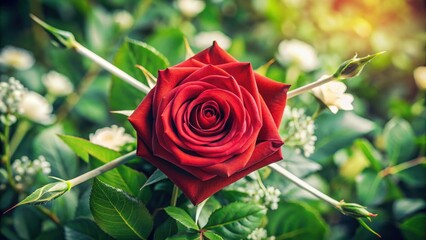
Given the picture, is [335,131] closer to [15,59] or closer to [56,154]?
[56,154]

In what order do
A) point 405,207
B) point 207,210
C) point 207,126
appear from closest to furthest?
point 207,126
point 207,210
point 405,207

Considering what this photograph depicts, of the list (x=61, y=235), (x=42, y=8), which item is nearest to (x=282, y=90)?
(x=61, y=235)

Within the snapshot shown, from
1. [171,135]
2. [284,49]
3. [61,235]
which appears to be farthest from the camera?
[284,49]

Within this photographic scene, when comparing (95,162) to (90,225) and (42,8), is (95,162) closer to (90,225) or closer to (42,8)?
(90,225)

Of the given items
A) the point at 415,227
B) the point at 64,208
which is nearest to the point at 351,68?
the point at 415,227

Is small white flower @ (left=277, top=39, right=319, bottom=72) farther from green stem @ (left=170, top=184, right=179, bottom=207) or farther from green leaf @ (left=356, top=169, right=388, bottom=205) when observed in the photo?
green stem @ (left=170, top=184, right=179, bottom=207)

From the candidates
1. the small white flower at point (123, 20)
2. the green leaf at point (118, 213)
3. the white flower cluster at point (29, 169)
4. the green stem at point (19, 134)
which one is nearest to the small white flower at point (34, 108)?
the green stem at point (19, 134)
